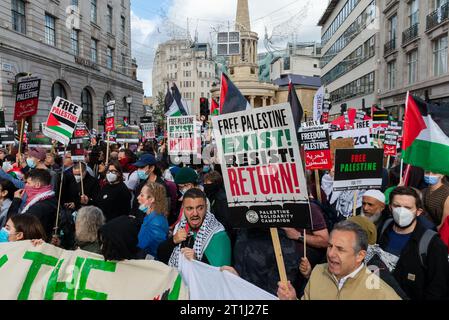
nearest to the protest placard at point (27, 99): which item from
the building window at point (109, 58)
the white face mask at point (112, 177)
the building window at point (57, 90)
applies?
the white face mask at point (112, 177)

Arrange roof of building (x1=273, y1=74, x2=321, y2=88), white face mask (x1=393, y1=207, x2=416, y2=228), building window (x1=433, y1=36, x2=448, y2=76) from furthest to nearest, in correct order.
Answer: roof of building (x1=273, y1=74, x2=321, y2=88) → building window (x1=433, y1=36, x2=448, y2=76) → white face mask (x1=393, y1=207, x2=416, y2=228)

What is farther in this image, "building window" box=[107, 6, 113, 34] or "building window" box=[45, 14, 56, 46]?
"building window" box=[107, 6, 113, 34]

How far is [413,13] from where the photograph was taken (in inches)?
1061

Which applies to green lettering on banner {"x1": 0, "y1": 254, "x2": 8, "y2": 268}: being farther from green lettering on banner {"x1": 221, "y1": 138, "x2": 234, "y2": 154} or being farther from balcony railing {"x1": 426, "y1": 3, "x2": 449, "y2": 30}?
balcony railing {"x1": 426, "y1": 3, "x2": 449, "y2": 30}

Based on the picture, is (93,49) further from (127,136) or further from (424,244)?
(424,244)

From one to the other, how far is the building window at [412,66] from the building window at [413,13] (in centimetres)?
198

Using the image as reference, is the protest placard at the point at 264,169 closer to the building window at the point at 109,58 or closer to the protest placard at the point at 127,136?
the protest placard at the point at 127,136

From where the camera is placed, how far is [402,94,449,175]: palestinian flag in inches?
180

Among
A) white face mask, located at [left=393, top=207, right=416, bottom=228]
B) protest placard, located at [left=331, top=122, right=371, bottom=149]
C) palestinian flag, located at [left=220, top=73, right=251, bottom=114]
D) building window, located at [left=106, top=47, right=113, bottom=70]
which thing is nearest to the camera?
white face mask, located at [left=393, top=207, right=416, bottom=228]

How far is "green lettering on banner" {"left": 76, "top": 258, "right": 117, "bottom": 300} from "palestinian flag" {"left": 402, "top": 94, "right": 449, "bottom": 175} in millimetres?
3678

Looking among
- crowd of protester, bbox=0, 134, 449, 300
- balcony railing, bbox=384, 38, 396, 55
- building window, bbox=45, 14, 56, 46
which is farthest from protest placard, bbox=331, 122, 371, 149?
building window, bbox=45, 14, 56, 46

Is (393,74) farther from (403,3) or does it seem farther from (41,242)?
(41,242)

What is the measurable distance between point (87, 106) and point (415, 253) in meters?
35.5

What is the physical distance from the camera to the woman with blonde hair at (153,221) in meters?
3.98
